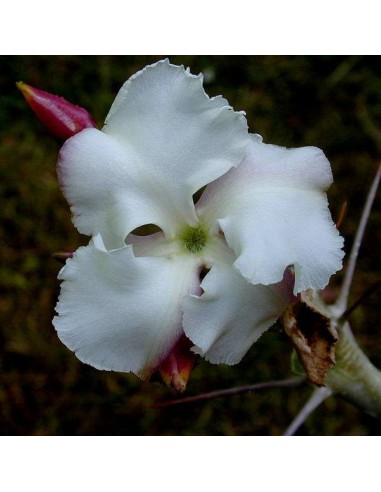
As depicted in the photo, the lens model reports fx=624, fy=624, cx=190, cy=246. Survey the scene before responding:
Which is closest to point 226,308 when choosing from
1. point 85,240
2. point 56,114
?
point 56,114

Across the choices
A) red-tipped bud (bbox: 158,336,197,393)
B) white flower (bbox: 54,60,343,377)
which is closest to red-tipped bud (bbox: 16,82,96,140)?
white flower (bbox: 54,60,343,377)

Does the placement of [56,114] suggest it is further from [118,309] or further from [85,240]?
[85,240]

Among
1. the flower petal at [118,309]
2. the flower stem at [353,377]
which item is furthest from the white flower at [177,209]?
the flower stem at [353,377]

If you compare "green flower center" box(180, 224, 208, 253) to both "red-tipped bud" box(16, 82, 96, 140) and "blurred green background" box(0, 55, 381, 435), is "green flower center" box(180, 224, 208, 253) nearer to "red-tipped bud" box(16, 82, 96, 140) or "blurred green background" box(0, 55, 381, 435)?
"red-tipped bud" box(16, 82, 96, 140)

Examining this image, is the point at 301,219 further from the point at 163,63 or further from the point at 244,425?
the point at 244,425

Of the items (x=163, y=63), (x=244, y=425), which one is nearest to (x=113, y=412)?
(x=244, y=425)
